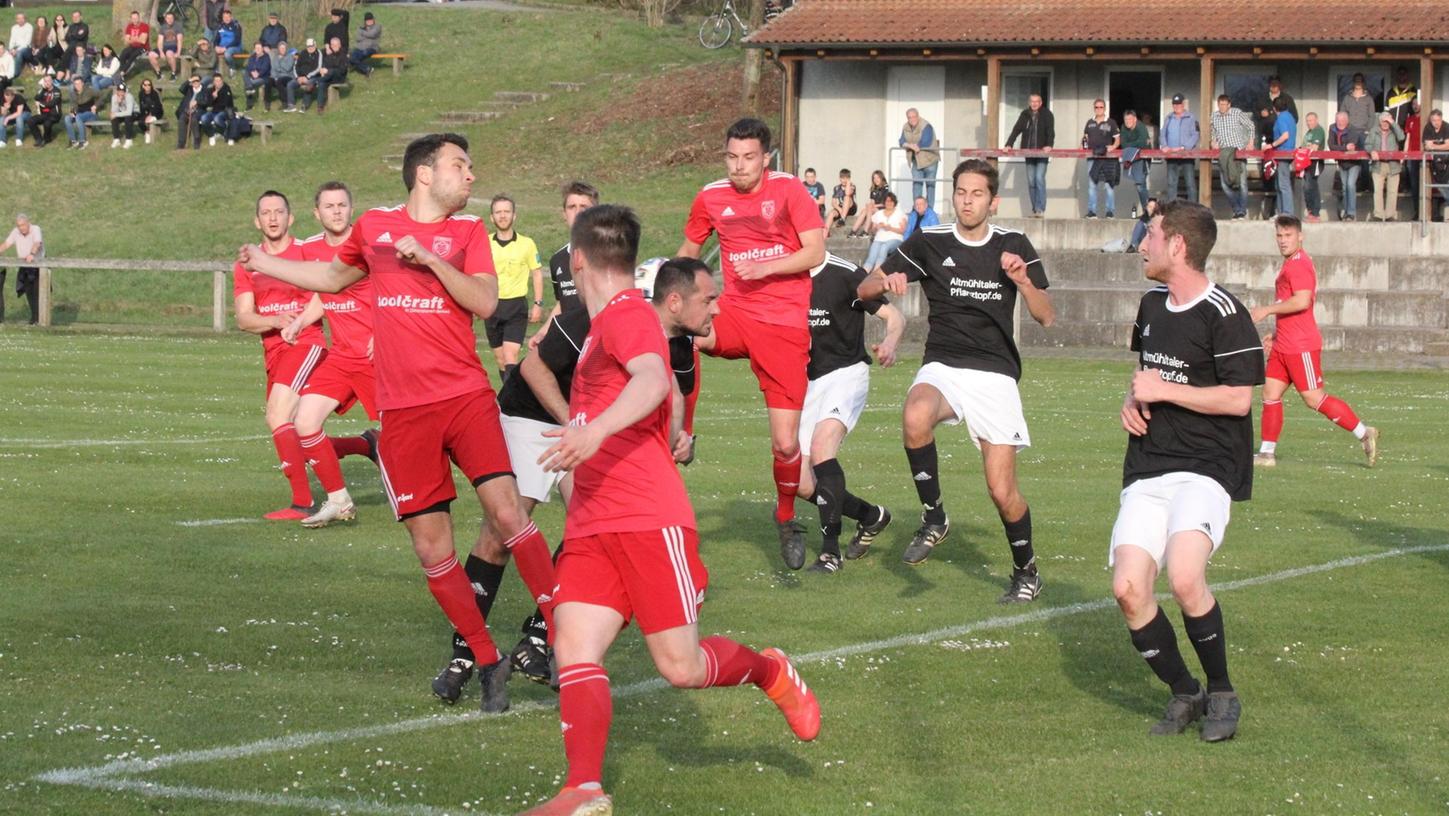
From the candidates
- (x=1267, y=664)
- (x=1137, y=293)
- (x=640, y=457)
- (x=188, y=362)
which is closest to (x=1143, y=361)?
(x=1267, y=664)

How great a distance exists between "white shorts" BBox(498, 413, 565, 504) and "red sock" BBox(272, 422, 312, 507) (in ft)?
15.4

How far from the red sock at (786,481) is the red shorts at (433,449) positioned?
3.31m

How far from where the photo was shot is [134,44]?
5278 cm

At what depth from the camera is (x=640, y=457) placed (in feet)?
20.2

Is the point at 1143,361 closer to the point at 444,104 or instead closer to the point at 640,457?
the point at 640,457

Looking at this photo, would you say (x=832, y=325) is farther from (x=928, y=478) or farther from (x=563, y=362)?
(x=563, y=362)

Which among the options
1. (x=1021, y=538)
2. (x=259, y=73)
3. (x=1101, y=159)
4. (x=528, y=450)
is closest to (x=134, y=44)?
(x=259, y=73)

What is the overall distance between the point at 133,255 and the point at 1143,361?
3613 centimetres

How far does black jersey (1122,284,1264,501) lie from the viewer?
7.37 metres

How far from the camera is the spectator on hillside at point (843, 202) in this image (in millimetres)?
37750

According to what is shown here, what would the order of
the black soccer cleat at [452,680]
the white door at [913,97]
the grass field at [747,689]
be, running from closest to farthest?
the grass field at [747,689] < the black soccer cleat at [452,680] < the white door at [913,97]

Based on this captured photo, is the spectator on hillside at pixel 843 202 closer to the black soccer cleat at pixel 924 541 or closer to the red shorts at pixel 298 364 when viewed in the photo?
the red shorts at pixel 298 364

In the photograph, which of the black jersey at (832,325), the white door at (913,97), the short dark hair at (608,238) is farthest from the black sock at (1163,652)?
the white door at (913,97)

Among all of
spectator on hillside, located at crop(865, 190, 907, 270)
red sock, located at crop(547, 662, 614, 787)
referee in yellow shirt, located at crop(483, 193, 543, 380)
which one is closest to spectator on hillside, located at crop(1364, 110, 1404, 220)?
spectator on hillside, located at crop(865, 190, 907, 270)
